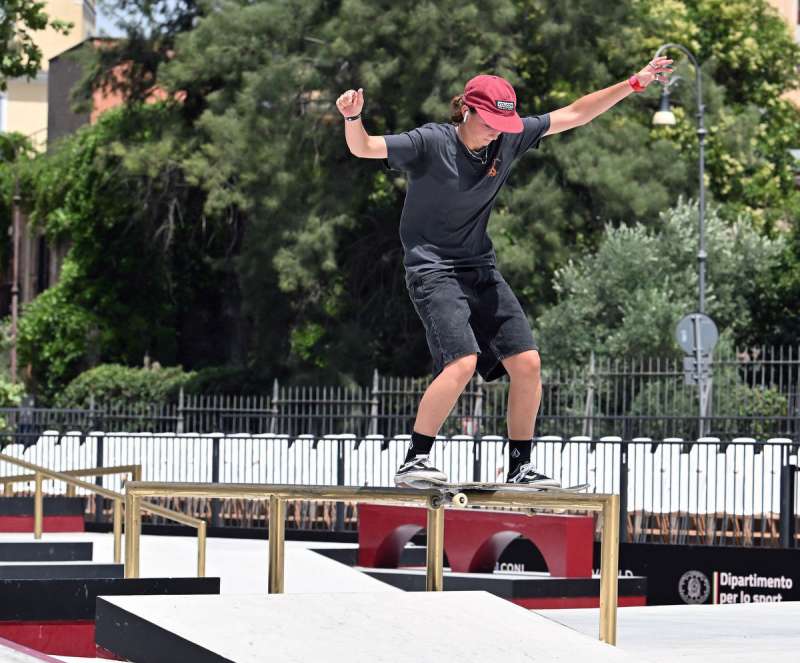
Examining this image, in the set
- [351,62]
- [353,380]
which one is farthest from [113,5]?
[353,380]

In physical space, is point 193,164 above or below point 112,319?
above

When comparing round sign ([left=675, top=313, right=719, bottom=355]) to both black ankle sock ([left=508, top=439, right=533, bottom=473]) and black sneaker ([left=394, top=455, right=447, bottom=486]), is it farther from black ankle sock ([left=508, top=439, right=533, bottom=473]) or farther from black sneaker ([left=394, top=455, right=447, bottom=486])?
black sneaker ([left=394, top=455, right=447, bottom=486])

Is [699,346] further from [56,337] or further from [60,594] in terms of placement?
[56,337]

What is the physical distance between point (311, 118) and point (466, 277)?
31.3 m

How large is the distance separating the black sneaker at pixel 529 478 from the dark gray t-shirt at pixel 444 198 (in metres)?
1.00

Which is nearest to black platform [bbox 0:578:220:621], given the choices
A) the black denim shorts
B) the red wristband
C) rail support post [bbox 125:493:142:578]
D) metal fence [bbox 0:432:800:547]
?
rail support post [bbox 125:493:142:578]

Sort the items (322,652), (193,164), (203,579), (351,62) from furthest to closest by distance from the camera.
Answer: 1. (193,164)
2. (351,62)
3. (203,579)
4. (322,652)

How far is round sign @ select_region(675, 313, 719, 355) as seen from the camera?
27359mm

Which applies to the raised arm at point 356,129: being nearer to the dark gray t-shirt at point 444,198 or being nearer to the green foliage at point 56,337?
the dark gray t-shirt at point 444,198

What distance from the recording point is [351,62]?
37.7 meters

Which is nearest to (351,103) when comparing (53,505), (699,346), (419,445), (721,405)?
(419,445)

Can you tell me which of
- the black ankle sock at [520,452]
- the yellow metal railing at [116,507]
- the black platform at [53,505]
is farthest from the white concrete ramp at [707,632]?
the black platform at [53,505]

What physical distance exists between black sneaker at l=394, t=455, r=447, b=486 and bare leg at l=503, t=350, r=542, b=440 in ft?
1.51

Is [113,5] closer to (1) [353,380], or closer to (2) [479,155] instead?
(1) [353,380]
